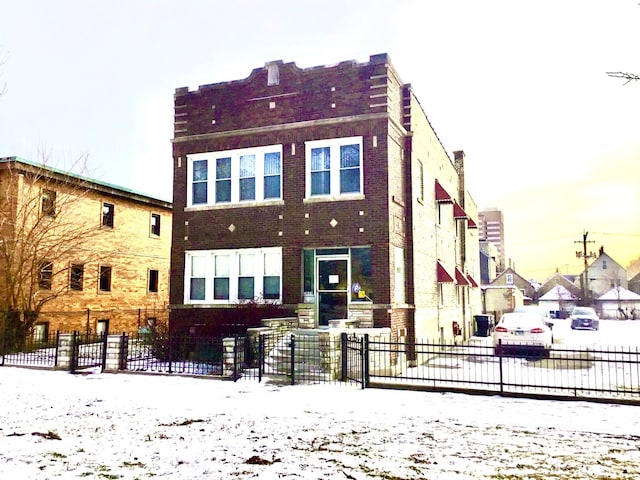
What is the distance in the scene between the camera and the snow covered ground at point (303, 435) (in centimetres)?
650

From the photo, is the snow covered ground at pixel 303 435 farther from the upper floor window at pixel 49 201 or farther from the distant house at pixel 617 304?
the distant house at pixel 617 304

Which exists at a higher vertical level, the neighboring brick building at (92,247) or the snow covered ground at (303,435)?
the neighboring brick building at (92,247)

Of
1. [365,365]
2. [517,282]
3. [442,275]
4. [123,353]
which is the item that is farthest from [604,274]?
[123,353]

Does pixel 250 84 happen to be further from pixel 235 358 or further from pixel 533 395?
pixel 533 395

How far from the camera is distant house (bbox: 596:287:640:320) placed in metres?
62.8

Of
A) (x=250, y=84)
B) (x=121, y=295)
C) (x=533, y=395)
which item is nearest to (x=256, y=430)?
(x=533, y=395)

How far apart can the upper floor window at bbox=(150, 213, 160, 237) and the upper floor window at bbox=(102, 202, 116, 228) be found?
3.30 meters

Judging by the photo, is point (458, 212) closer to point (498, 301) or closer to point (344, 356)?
point (498, 301)

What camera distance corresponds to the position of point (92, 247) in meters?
26.8

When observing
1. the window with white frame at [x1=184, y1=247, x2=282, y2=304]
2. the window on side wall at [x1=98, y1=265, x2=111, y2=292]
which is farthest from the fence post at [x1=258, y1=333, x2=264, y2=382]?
the window on side wall at [x1=98, y1=265, x2=111, y2=292]

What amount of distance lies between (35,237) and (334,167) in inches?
540

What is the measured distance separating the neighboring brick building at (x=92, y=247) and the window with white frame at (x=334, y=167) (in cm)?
1129

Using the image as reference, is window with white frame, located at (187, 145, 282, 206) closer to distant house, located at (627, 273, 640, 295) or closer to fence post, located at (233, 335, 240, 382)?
fence post, located at (233, 335, 240, 382)

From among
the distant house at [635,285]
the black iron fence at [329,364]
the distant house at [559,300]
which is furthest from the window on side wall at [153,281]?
the distant house at [635,285]
